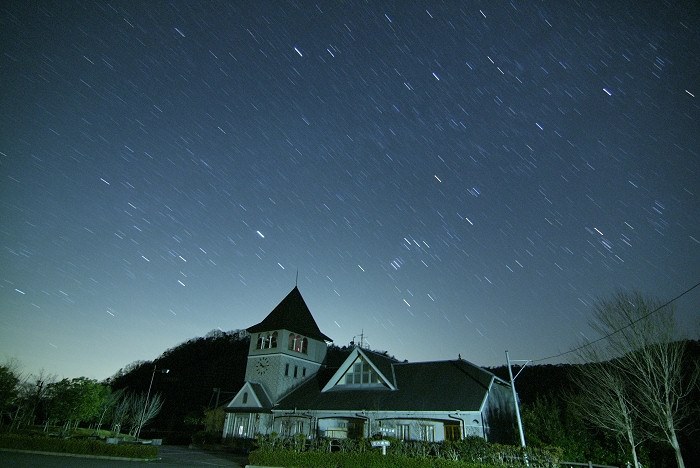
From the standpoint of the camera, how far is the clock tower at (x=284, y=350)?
35.7 meters

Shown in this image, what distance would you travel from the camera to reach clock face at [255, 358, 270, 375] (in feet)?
119

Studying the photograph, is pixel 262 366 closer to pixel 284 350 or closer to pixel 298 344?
pixel 284 350

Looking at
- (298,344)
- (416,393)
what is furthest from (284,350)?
(416,393)

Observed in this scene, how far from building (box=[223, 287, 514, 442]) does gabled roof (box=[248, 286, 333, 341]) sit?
0.12 m

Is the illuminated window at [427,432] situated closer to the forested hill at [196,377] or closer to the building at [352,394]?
the building at [352,394]

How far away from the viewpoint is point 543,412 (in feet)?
72.5

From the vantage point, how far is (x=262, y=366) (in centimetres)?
3666

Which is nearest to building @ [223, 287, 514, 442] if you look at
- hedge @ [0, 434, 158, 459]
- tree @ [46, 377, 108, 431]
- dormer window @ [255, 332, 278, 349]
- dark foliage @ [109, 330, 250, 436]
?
dormer window @ [255, 332, 278, 349]

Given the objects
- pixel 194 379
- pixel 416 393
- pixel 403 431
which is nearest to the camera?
pixel 403 431

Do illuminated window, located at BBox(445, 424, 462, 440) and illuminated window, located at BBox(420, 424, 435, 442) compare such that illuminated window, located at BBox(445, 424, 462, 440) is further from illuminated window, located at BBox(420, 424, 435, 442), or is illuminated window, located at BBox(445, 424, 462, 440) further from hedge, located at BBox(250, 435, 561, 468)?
hedge, located at BBox(250, 435, 561, 468)

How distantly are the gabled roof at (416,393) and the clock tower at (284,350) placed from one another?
219 centimetres

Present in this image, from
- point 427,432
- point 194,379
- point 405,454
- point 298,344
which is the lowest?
point 405,454

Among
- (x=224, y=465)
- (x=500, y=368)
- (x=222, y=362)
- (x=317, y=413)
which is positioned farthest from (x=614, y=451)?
(x=222, y=362)

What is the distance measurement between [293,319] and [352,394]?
11371 millimetres
